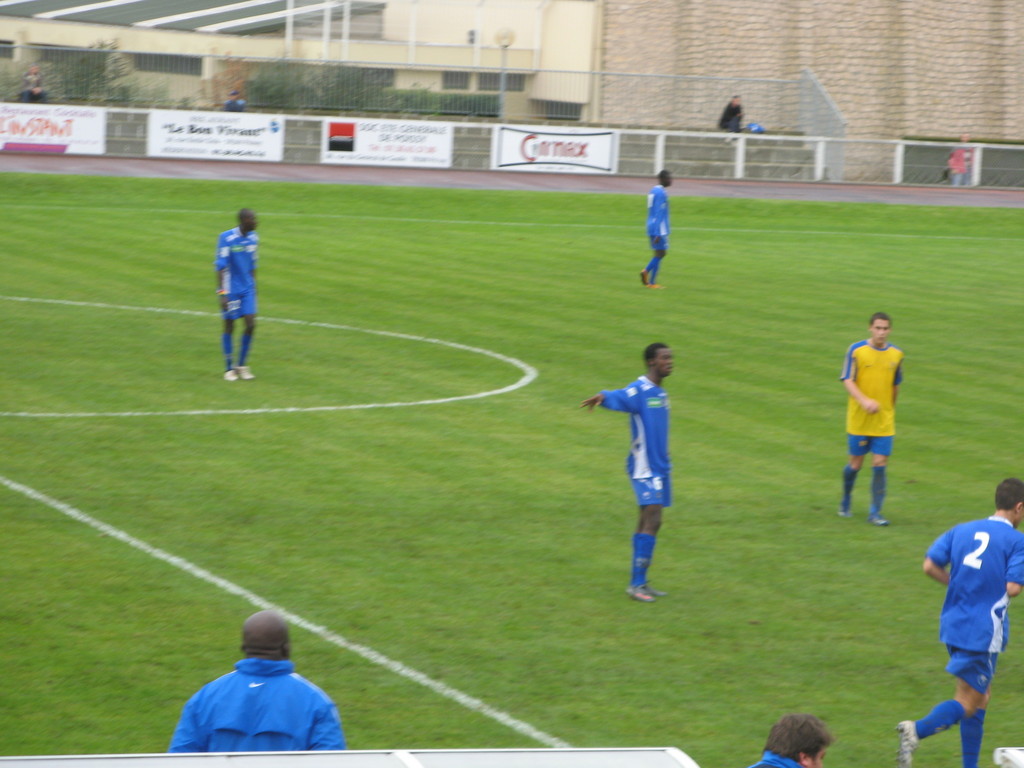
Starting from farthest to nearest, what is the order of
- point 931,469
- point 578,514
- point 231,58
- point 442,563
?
point 231,58 < point 931,469 < point 578,514 < point 442,563

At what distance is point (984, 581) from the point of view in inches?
320

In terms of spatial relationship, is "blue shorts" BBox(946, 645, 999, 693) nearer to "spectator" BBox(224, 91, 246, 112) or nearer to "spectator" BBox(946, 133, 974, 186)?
"spectator" BBox(224, 91, 246, 112)

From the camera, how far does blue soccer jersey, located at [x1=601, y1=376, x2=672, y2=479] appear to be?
10.9 metres

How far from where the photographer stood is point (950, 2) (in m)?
56.8

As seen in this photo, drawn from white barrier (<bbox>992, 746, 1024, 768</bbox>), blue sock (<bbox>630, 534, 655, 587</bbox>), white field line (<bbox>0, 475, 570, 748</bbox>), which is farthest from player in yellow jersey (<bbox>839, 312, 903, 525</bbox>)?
white barrier (<bbox>992, 746, 1024, 768</bbox>)

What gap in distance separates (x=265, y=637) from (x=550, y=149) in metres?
38.4

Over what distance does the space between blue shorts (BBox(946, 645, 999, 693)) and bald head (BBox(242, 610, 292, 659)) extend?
4.30 m

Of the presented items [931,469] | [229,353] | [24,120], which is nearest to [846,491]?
[931,469]

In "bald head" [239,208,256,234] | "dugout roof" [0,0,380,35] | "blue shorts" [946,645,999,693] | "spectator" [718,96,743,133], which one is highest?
"dugout roof" [0,0,380,35]

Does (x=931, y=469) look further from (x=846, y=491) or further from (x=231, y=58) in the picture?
(x=231, y=58)

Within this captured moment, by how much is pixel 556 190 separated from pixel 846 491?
27439mm

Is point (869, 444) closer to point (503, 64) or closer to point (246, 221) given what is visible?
point (246, 221)

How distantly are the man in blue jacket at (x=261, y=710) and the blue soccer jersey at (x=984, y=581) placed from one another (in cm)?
412

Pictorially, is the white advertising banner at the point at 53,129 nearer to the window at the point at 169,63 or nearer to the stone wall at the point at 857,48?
the window at the point at 169,63
